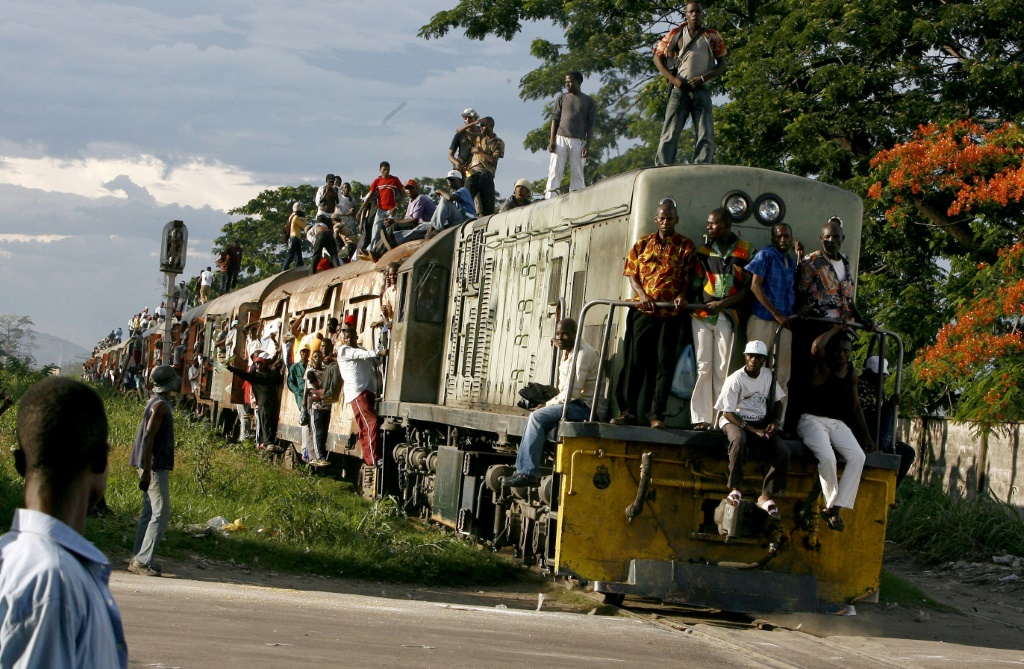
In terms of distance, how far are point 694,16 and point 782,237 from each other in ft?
10.3

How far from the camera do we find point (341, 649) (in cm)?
668

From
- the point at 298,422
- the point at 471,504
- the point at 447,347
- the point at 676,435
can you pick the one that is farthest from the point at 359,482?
the point at 676,435

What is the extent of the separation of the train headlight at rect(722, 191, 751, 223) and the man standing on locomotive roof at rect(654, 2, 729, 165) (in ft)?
4.37

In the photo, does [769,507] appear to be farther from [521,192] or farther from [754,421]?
[521,192]

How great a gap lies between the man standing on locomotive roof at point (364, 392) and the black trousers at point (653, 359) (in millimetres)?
5994

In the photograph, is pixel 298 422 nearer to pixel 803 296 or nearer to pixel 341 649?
pixel 803 296

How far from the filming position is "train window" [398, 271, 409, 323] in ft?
45.9

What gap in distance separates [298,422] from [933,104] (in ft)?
36.0

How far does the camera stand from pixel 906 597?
11.5 metres

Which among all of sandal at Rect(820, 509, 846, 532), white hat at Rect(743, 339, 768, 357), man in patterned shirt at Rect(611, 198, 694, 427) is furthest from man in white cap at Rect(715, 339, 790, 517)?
man in patterned shirt at Rect(611, 198, 694, 427)

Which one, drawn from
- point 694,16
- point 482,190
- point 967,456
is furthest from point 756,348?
point 482,190

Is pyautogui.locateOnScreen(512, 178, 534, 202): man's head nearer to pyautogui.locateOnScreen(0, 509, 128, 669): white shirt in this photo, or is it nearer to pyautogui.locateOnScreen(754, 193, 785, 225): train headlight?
pyautogui.locateOnScreen(754, 193, 785, 225): train headlight

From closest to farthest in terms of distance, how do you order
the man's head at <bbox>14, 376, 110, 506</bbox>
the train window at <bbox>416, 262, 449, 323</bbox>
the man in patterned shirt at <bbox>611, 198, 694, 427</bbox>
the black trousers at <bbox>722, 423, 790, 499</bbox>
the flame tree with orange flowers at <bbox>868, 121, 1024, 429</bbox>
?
1. the man's head at <bbox>14, 376, 110, 506</bbox>
2. the black trousers at <bbox>722, 423, 790, 499</bbox>
3. the man in patterned shirt at <bbox>611, 198, 694, 427</bbox>
4. the train window at <bbox>416, 262, 449, 323</bbox>
5. the flame tree with orange flowers at <bbox>868, 121, 1024, 429</bbox>

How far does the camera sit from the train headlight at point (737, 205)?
9.61 metres
